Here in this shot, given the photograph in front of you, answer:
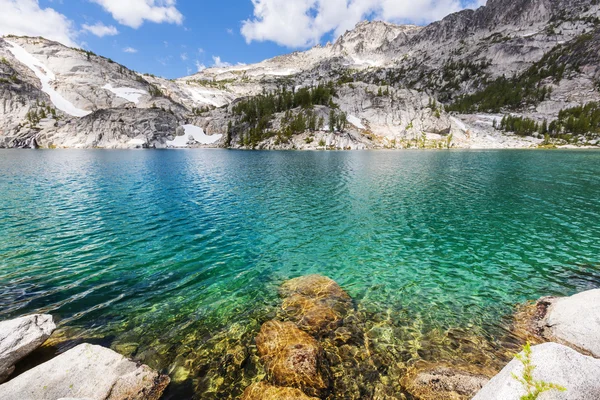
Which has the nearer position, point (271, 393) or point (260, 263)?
point (271, 393)

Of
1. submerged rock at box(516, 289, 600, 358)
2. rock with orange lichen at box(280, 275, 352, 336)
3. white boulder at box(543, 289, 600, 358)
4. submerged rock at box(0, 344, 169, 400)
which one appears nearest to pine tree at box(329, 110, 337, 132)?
rock with orange lichen at box(280, 275, 352, 336)

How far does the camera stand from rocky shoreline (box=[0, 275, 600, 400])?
6.44 metres

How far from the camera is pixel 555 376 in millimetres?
6043

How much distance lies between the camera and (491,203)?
119ft

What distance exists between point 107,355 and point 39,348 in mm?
4053

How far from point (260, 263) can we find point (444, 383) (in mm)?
13779

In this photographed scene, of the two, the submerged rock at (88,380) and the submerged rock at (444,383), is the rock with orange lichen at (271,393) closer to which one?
the submerged rock at (88,380)

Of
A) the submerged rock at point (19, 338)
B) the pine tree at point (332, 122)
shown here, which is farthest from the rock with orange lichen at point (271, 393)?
the pine tree at point (332, 122)

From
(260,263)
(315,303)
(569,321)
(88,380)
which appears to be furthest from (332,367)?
(569,321)

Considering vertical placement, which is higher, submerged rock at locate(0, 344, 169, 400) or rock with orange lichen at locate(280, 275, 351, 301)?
submerged rock at locate(0, 344, 169, 400)

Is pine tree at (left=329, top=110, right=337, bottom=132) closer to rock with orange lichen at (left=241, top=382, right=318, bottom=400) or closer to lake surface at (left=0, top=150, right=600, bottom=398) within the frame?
lake surface at (left=0, top=150, right=600, bottom=398)

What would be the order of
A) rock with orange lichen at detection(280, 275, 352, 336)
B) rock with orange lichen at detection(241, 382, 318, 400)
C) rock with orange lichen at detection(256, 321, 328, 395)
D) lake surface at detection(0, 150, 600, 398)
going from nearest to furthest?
rock with orange lichen at detection(241, 382, 318, 400)
rock with orange lichen at detection(256, 321, 328, 395)
lake surface at detection(0, 150, 600, 398)
rock with orange lichen at detection(280, 275, 352, 336)

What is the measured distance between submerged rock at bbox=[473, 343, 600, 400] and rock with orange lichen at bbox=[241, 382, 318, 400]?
18.4ft

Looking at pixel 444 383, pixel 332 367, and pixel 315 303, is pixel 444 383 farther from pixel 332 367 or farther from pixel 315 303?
pixel 315 303
